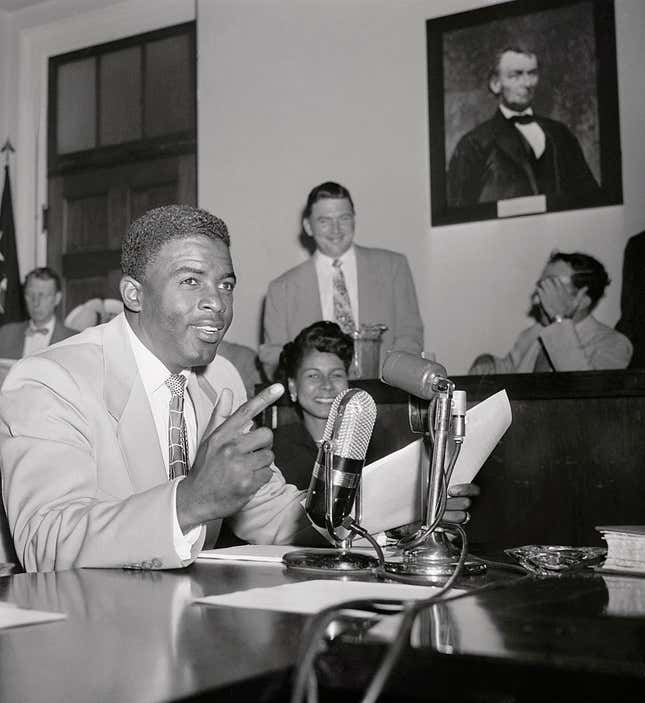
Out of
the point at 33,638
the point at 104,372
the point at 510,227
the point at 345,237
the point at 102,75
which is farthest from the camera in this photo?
the point at 102,75

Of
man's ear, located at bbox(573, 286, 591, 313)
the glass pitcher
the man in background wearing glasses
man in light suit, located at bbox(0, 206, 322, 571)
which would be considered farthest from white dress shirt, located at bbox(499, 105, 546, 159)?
man in light suit, located at bbox(0, 206, 322, 571)

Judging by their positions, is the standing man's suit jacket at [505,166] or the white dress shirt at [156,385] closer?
the white dress shirt at [156,385]

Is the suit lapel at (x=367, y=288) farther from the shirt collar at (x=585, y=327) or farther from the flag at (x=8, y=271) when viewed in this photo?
the flag at (x=8, y=271)

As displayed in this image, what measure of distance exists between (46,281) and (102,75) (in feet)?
5.90

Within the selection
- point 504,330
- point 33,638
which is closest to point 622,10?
point 504,330

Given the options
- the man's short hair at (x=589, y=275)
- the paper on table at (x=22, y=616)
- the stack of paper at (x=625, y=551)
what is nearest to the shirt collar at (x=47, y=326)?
the man's short hair at (x=589, y=275)

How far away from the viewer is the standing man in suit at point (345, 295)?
522 centimetres

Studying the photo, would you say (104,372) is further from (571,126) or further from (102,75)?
(102,75)

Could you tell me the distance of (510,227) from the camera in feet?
18.1

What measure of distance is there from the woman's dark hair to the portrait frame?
2050 mm

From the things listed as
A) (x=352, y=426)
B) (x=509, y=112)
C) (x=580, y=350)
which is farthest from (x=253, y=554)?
(x=509, y=112)

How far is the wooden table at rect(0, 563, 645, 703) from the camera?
2.45 feet

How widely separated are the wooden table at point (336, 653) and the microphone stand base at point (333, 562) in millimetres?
375

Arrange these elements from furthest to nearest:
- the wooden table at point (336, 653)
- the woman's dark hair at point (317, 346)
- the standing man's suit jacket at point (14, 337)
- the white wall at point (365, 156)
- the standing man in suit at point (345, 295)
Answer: the standing man's suit jacket at point (14, 337)
the white wall at point (365, 156)
the standing man in suit at point (345, 295)
the woman's dark hair at point (317, 346)
the wooden table at point (336, 653)
